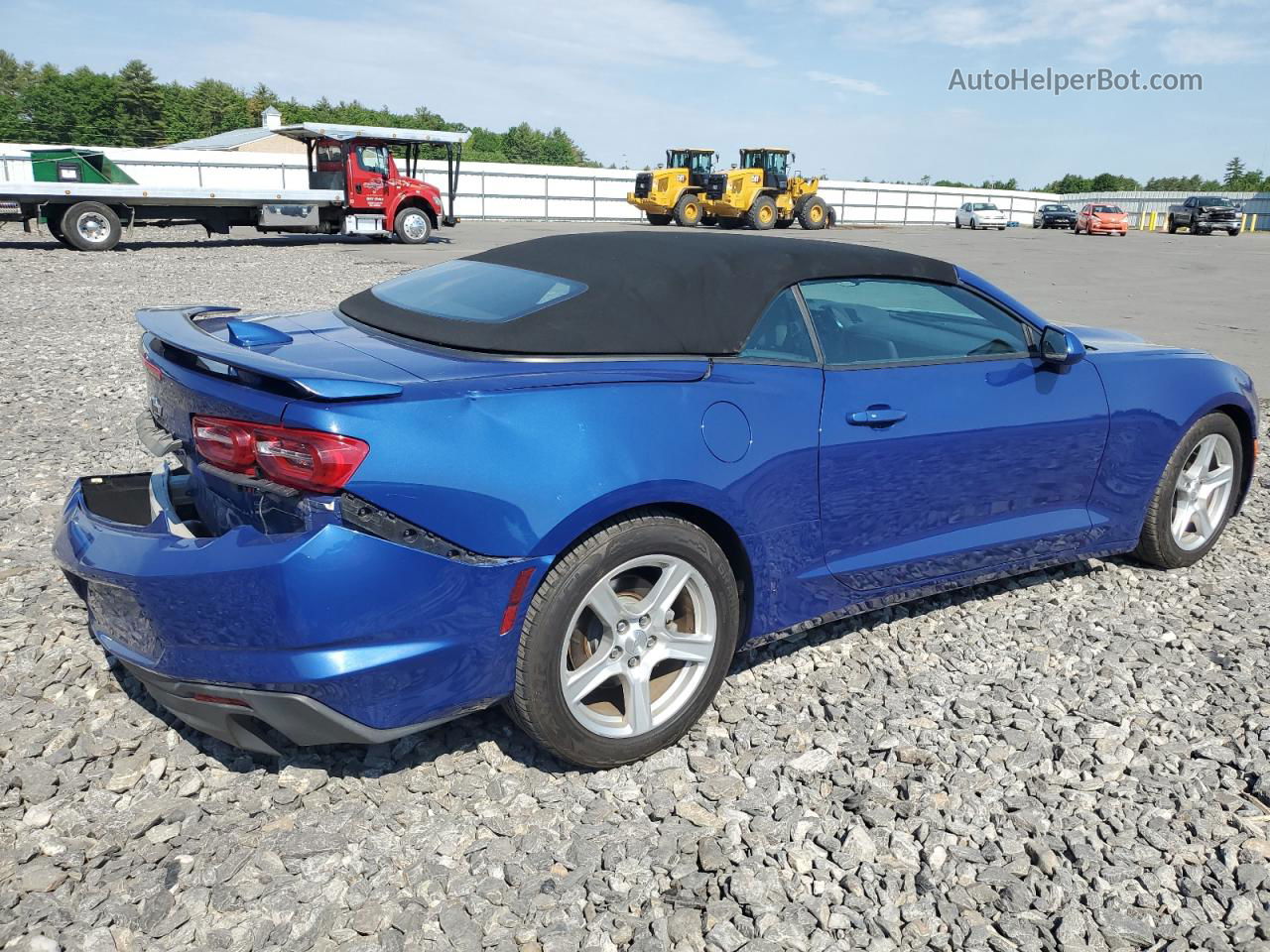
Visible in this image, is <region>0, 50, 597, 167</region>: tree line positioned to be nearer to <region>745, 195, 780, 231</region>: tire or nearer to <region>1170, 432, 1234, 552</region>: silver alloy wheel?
<region>745, 195, 780, 231</region>: tire

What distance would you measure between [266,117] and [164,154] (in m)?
22.5

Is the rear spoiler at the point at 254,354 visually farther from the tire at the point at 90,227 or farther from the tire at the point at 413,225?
the tire at the point at 413,225

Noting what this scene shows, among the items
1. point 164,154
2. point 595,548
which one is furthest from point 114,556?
point 164,154

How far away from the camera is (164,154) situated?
3269 centimetres

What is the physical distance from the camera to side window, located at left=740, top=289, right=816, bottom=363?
306 cm

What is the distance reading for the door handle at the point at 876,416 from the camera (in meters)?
3.15

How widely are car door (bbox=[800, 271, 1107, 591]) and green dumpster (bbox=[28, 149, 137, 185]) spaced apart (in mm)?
20348

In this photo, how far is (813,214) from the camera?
35000mm

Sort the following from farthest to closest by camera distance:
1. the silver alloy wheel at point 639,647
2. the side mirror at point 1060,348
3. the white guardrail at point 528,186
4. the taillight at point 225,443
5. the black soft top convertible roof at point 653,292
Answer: the white guardrail at point 528,186 → the side mirror at point 1060,348 → the black soft top convertible roof at point 653,292 → the silver alloy wheel at point 639,647 → the taillight at point 225,443

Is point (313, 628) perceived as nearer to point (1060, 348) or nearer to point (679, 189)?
point (1060, 348)

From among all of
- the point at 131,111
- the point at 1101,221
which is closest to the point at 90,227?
the point at 1101,221

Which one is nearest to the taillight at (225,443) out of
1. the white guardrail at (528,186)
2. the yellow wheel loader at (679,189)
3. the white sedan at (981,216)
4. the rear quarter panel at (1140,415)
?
the rear quarter panel at (1140,415)

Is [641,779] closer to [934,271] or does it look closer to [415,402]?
[415,402]

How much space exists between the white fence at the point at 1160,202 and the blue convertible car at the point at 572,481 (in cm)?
5908
